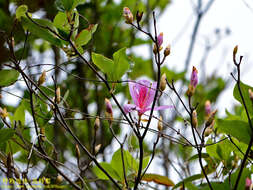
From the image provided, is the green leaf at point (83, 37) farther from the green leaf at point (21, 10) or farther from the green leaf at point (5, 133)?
the green leaf at point (5, 133)

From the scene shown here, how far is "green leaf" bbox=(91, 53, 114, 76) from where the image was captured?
0.85 metres

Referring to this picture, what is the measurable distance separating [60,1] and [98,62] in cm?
16

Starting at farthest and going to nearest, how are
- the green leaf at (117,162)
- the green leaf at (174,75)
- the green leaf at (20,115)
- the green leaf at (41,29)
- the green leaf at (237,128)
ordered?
the green leaf at (174,75)
the green leaf at (20,115)
the green leaf at (117,162)
the green leaf at (41,29)
the green leaf at (237,128)

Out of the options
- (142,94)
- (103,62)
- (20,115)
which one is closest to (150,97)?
(142,94)

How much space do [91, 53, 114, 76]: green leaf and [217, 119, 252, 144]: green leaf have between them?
0.89ft

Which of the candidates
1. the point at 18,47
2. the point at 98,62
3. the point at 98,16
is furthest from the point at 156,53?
the point at 98,16

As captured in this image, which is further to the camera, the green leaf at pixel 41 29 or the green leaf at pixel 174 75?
the green leaf at pixel 174 75

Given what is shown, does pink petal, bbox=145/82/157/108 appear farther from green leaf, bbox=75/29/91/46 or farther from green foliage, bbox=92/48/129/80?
green leaf, bbox=75/29/91/46

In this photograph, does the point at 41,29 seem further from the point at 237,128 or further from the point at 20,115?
the point at 237,128

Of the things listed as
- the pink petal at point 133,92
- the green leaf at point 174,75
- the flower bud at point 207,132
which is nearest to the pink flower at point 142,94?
the pink petal at point 133,92

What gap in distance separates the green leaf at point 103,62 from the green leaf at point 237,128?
27 cm

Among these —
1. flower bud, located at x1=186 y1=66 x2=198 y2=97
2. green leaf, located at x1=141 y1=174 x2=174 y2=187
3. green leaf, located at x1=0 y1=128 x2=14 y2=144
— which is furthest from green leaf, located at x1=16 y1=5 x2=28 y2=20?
green leaf, located at x1=141 y1=174 x2=174 y2=187

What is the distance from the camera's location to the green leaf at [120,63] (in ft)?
2.80

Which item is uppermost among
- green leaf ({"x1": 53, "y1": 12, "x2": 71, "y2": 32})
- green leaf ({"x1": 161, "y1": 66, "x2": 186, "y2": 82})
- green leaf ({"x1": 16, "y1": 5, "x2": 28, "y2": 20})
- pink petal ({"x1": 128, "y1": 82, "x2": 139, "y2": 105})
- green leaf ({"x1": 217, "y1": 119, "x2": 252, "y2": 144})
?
green leaf ({"x1": 161, "y1": 66, "x2": 186, "y2": 82})
